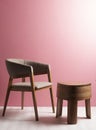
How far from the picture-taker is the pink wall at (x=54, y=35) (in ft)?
12.3

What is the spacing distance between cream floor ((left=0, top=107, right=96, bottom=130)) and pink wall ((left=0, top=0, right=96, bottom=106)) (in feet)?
1.42

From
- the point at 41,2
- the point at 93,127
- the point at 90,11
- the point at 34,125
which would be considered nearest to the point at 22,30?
the point at 41,2

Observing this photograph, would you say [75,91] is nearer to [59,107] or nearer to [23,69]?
[59,107]

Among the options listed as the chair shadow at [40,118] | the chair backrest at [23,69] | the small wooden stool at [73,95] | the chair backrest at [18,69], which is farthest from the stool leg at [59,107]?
the chair backrest at [18,69]

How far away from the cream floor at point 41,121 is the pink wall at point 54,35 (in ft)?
1.42

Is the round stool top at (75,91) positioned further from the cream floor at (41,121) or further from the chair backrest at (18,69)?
the chair backrest at (18,69)

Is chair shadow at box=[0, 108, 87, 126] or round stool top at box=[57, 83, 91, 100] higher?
round stool top at box=[57, 83, 91, 100]

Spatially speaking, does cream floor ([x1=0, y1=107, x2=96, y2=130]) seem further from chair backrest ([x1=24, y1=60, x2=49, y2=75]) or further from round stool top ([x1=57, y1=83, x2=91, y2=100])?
chair backrest ([x1=24, y1=60, x2=49, y2=75])

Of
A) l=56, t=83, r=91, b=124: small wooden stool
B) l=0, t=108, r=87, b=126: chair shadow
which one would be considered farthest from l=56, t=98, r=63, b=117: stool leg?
l=56, t=83, r=91, b=124: small wooden stool

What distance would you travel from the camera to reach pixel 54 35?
3.78 m

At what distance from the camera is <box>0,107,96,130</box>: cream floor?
2922 millimetres

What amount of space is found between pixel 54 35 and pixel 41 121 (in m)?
1.25

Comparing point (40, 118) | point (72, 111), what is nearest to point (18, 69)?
point (40, 118)

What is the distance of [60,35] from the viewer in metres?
3.77
